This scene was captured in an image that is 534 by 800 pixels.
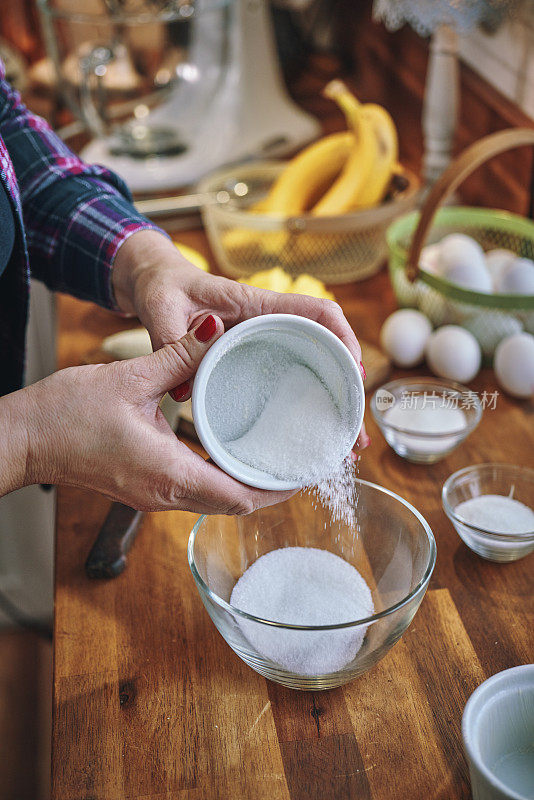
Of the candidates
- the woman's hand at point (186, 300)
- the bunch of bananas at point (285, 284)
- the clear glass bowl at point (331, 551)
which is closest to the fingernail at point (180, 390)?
the woman's hand at point (186, 300)

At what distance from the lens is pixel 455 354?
39.2 inches

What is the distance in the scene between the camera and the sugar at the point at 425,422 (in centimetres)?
87

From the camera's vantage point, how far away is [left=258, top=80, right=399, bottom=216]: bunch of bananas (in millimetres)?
1228

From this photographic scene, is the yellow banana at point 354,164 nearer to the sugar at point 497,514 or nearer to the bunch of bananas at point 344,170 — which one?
the bunch of bananas at point 344,170

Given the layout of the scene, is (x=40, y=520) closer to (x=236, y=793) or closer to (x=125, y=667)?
(x=125, y=667)

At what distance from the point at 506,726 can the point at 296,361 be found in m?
0.32

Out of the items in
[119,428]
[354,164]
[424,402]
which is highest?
[119,428]

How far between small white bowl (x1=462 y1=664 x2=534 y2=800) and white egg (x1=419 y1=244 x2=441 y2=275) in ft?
2.14

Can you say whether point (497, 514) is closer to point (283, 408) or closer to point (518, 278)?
point (283, 408)

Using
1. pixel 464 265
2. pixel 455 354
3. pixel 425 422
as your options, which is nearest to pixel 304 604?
pixel 425 422

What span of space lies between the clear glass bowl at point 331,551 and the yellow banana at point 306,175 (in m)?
0.68

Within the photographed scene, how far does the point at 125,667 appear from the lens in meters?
0.68

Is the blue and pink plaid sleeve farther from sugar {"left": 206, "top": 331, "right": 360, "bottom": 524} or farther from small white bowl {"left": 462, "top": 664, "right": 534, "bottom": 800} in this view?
small white bowl {"left": 462, "top": 664, "right": 534, "bottom": 800}

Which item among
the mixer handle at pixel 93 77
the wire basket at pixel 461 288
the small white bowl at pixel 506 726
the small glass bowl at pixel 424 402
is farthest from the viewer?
the mixer handle at pixel 93 77
